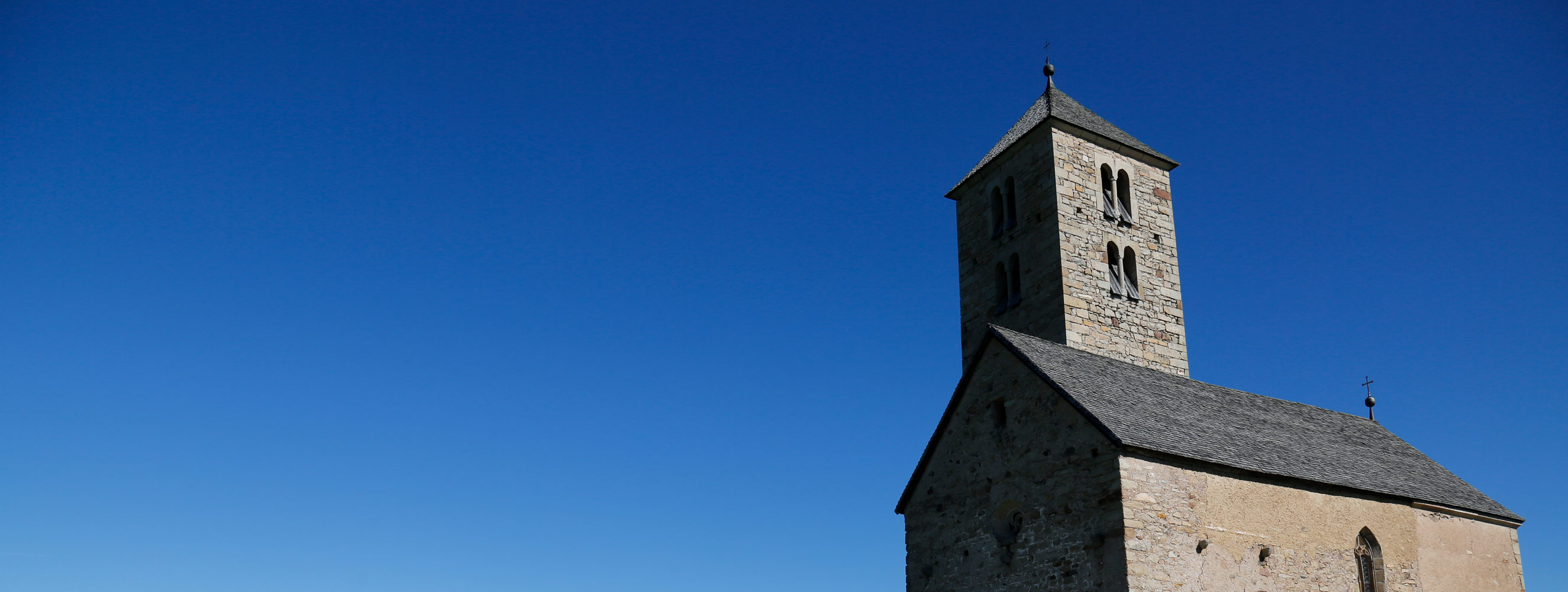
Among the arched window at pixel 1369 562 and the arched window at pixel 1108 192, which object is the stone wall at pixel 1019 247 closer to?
the arched window at pixel 1108 192

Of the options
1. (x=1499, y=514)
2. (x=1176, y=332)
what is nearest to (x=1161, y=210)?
(x=1176, y=332)

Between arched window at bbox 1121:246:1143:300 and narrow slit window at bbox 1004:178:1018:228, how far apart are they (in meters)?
3.24

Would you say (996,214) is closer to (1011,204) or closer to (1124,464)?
(1011,204)

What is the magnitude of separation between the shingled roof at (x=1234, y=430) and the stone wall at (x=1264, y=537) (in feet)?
1.28

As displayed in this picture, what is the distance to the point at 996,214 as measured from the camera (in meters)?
30.8

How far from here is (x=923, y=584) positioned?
21.8m

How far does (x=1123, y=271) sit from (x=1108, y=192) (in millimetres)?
2585

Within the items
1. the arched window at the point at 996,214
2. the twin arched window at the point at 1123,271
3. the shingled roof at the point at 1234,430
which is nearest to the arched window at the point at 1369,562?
the shingled roof at the point at 1234,430

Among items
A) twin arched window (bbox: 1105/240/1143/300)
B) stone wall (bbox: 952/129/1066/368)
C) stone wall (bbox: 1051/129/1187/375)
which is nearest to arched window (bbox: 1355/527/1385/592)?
stone wall (bbox: 1051/129/1187/375)

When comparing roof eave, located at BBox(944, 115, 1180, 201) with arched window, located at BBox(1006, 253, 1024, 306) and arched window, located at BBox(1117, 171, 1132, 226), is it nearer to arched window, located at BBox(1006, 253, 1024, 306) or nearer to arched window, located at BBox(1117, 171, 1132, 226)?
arched window, located at BBox(1117, 171, 1132, 226)

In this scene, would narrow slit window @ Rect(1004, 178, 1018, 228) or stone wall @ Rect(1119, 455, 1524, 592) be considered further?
narrow slit window @ Rect(1004, 178, 1018, 228)

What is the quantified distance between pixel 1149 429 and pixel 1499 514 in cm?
1166

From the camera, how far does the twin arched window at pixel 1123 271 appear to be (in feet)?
92.8

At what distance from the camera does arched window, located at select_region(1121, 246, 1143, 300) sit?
28484mm
